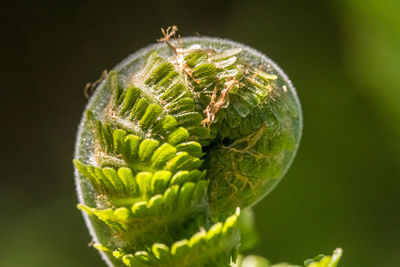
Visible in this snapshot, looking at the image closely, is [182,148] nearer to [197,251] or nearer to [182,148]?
[182,148]

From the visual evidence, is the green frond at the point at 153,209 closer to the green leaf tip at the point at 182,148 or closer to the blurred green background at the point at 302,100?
the green leaf tip at the point at 182,148

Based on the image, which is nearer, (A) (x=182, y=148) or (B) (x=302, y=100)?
(A) (x=182, y=148)

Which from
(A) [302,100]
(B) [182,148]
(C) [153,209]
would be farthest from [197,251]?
(A) [302,100]

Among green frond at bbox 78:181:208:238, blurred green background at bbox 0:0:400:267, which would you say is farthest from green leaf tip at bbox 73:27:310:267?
blurred green background at bbox 0:0:400:267
